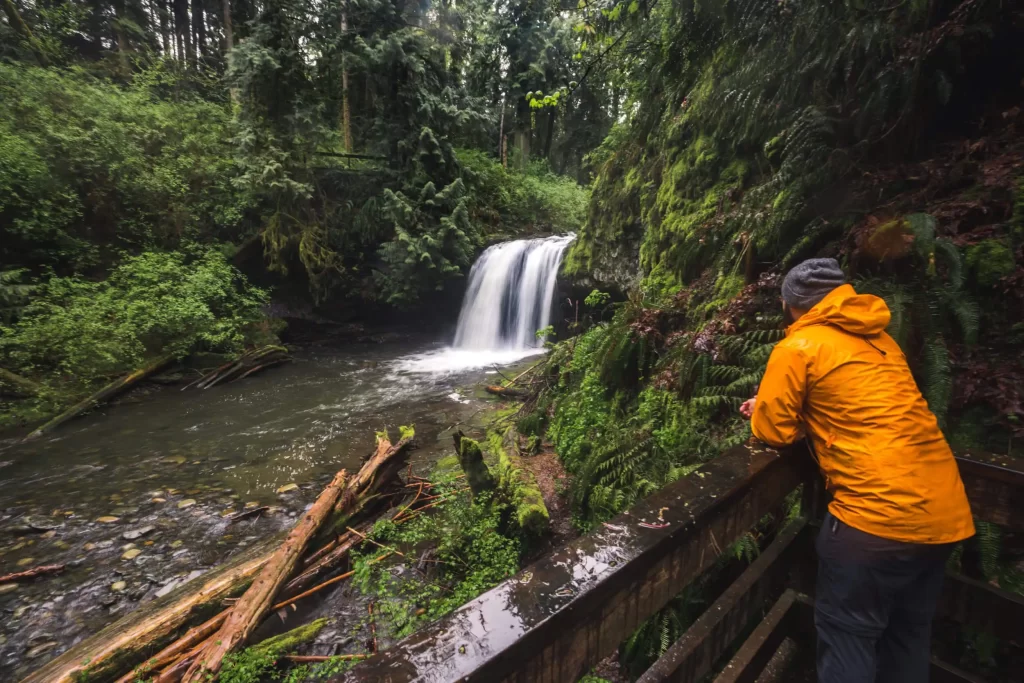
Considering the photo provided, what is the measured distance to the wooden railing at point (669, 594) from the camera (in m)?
0.88

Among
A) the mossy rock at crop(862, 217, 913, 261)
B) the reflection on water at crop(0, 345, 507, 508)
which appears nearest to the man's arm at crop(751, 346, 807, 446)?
the mossy rock at crop(862, 217, 913, 261)

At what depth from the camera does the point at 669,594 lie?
1.32 metres

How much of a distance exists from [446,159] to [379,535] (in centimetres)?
1272

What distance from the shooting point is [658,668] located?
1506mm

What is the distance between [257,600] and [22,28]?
21.3 metres

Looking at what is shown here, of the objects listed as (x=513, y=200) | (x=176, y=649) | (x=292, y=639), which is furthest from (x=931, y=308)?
(x=513, y=200)

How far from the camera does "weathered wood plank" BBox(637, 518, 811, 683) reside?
5.03 ft

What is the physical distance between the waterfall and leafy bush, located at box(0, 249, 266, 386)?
6384mm

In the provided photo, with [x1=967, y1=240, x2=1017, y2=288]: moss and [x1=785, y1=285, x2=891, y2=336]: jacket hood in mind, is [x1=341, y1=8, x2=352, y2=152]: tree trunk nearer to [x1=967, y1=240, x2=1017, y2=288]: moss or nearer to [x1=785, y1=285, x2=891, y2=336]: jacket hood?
[x1=967, y1=240, x2=1017, y2=288]: moss

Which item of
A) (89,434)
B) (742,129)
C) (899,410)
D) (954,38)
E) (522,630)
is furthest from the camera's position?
(89,434)

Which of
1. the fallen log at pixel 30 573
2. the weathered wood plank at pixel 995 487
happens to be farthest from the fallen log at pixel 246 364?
the weathered wood plank at pixel 995 487

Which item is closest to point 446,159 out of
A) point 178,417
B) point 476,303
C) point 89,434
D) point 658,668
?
point 476,303

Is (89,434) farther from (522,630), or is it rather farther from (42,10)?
(42,10)

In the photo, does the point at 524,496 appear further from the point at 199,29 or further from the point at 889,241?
the point at 199,29
